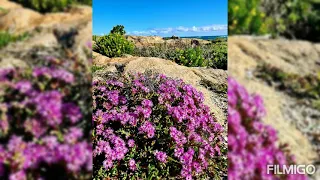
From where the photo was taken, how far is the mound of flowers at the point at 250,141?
1.79 meters

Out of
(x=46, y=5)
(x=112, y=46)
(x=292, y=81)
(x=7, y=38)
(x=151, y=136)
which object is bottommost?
(x=151, y=136)

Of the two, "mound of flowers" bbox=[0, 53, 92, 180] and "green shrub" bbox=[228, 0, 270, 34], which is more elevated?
"green shrub" bbox=[228, 0, 270, 34]

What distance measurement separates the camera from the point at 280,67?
1777 millimetres

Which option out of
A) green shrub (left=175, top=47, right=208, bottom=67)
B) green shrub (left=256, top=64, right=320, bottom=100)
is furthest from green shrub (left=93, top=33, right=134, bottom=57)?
green shrub (left=256, top=64, right=320, bottom=100)

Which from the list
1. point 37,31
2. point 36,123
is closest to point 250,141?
point 36,123

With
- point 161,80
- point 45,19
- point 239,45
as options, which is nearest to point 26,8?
point 45,19

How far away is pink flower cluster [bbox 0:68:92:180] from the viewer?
1.62m

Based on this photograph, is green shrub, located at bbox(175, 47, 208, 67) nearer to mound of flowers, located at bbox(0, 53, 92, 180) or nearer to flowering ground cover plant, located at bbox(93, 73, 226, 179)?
flowering ground cover plant, located at bbox(93, 73, 226, 179)

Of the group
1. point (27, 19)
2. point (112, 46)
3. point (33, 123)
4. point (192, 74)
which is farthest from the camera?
point (112, 46)

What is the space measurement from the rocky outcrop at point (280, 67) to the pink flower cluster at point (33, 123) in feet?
2.66

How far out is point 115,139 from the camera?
12.9 ft

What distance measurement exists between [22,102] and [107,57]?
8.42 m

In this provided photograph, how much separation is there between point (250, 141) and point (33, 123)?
0.99 metres

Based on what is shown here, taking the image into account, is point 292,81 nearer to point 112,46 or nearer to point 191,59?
point 191,59
